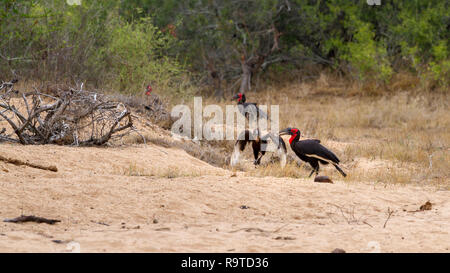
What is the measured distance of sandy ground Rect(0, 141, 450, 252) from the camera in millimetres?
3801

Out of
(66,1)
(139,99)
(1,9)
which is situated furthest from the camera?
(66,1)

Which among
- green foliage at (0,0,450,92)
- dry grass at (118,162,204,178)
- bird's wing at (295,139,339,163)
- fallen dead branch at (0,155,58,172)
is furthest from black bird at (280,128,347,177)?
green foliage at (0,0,450,92)

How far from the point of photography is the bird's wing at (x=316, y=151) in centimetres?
739

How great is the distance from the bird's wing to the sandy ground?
3.26 feet

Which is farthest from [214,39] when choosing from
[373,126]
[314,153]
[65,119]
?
[314,153]

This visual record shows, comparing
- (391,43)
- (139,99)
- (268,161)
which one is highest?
(391,43)

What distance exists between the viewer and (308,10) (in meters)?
17.0

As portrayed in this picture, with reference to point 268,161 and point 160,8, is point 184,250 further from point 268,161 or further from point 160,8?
point 160,8

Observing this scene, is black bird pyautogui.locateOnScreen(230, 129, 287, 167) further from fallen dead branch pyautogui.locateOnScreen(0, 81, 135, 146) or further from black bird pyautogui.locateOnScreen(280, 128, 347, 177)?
fallen dead branch pyautogui.locateOnScreen(0, 81, 135, 146)

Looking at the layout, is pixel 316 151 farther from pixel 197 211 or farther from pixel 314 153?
pixel 197 211

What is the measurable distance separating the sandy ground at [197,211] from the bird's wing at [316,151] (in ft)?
3.26

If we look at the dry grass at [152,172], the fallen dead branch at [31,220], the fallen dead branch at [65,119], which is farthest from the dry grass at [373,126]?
the fallen dead branch at [31,220]

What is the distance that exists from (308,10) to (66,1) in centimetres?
740
